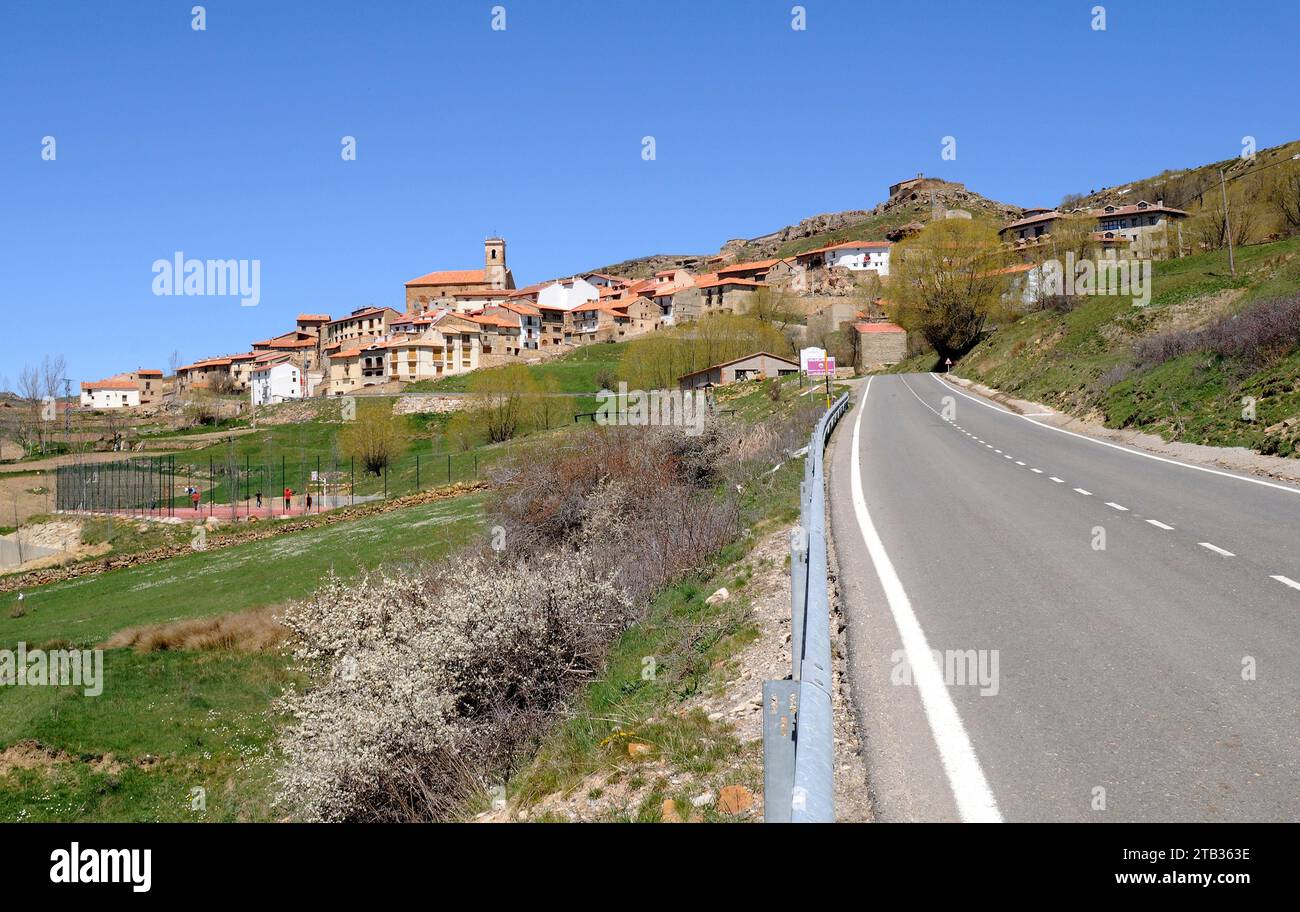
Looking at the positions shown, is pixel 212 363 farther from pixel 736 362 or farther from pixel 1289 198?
pixel 1289 198

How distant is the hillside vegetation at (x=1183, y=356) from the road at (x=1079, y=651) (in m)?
7.75

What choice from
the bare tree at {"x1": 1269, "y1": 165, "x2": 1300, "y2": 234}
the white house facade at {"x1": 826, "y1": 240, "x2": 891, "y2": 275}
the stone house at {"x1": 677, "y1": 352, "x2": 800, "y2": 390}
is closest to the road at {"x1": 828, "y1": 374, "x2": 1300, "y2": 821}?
the stone house at {"x1": 677, "y1": 352, "x2": 800, "y2": 390}

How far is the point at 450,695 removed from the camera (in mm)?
10758

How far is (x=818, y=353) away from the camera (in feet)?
183

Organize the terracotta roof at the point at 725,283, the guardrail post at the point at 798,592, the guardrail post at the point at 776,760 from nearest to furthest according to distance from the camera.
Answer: the guardrail post at the point at 776,760, the guardrail post at the point at 798,592, the terracotta roof at the point at 725,283

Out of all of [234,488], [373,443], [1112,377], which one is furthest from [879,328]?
[234,488]

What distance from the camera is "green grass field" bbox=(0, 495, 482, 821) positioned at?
14.9 m

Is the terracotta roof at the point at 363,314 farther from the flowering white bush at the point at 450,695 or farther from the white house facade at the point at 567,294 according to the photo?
the flowering white bush at the point at 450,695

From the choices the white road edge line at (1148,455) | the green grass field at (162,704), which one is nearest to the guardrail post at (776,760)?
the green grass field at (162,704)

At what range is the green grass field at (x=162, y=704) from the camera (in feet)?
48.9

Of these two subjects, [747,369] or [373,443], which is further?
[747,369]

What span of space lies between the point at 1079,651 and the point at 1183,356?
26.8 m
